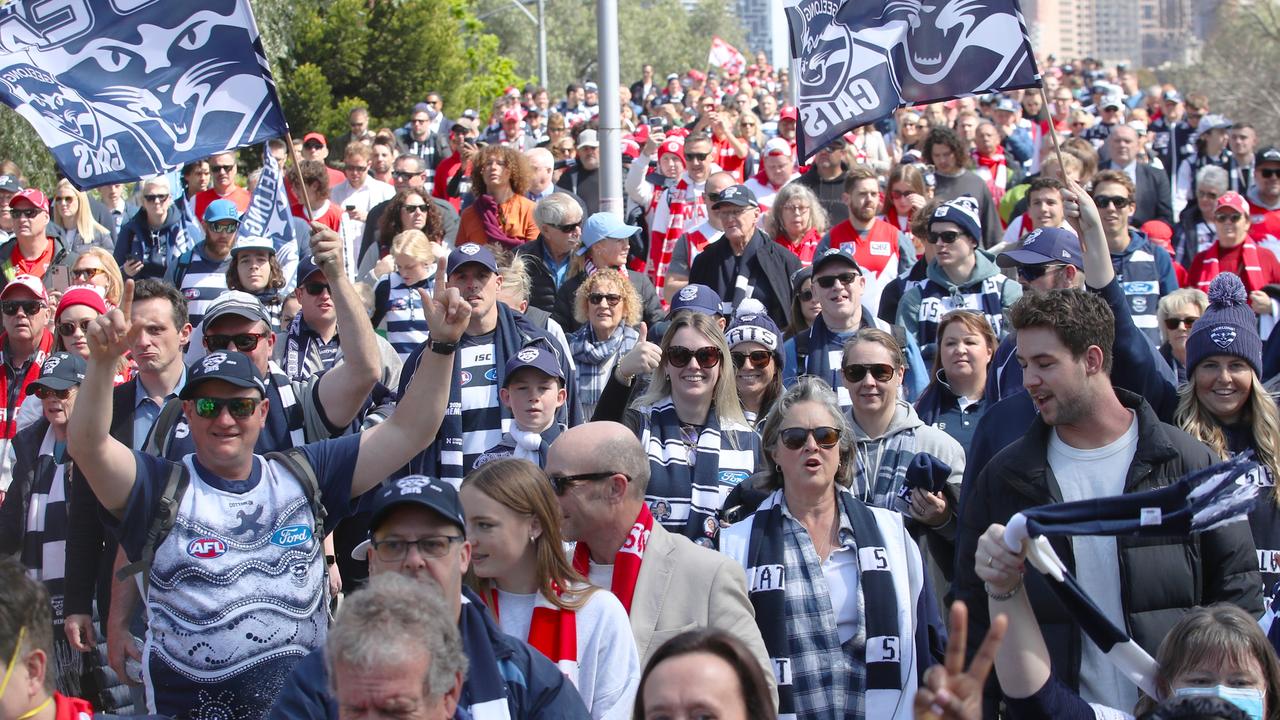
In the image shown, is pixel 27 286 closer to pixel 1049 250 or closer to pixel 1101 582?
pixel 1049 250

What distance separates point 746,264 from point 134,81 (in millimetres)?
4222

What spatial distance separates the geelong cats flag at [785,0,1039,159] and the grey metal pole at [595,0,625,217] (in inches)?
120

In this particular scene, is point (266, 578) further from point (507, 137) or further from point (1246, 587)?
point (507, 137)

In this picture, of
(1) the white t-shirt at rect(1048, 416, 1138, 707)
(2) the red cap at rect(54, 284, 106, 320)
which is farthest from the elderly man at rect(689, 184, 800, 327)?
(1) the white t-shirt at rect(1048, 416, 1138, 707)

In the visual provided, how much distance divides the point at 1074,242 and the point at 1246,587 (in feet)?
8.56

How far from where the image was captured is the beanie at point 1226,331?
5855 millimetres

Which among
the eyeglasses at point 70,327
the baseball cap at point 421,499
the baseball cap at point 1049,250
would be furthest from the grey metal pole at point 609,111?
the baseball cap at point 421,499

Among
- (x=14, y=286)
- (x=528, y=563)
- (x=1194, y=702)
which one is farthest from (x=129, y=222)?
(x=1194, y=702)

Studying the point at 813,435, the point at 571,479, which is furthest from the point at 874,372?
the point at 571,479

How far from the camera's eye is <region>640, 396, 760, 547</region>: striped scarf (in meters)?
6.10

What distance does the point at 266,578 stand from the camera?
4.70 m

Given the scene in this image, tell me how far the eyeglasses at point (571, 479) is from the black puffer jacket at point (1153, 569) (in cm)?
113

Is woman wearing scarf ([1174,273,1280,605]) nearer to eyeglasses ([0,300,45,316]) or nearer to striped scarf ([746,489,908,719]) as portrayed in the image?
striped scarf ([746,489,908,719])

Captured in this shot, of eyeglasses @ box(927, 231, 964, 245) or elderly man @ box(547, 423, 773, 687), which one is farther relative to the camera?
eyeglasses @ box(927, 231, 964, 245)
